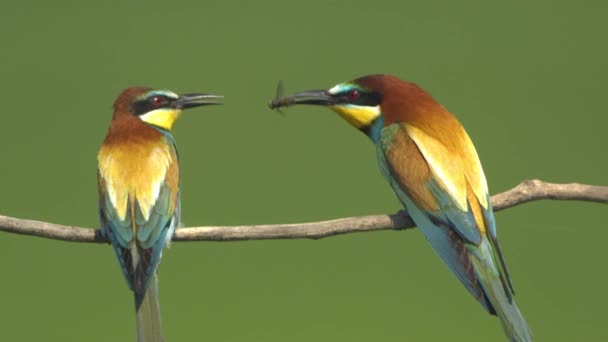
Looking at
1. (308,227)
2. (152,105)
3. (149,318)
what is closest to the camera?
(308,227)

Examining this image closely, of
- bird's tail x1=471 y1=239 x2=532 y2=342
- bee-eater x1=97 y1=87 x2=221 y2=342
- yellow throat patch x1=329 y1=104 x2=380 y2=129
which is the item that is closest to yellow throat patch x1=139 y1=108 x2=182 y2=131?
bee-eater x1=97 y1=87 x2=221 y2=342

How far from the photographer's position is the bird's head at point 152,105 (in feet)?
9.61

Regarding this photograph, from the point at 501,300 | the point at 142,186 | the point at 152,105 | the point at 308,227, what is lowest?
the point at 501,300

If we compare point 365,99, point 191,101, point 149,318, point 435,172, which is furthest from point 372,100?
point 149,318

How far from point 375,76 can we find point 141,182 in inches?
30.3

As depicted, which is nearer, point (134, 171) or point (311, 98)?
point (134, 171)

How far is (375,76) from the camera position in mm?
2785

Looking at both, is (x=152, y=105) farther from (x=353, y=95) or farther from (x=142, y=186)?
(x=353, y=95)

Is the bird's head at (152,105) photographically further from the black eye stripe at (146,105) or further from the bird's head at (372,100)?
the bird's head at (372,100)

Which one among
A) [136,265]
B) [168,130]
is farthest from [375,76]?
[136,265]

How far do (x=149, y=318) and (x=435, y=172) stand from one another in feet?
2.84

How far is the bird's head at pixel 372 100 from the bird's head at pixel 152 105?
39 cm

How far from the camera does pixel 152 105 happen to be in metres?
2.94

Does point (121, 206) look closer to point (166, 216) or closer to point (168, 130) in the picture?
point (166, 216)
